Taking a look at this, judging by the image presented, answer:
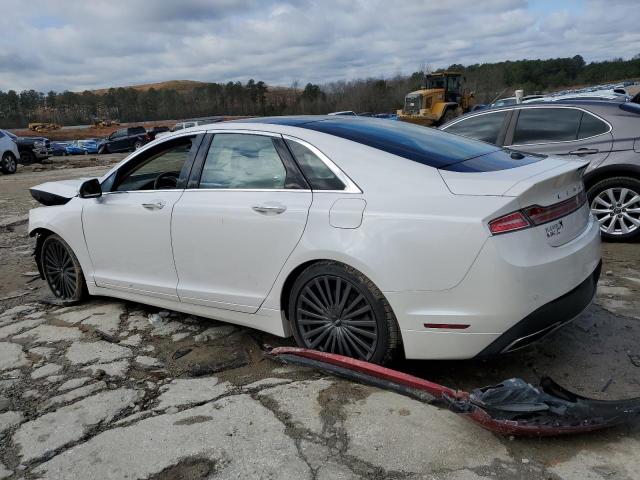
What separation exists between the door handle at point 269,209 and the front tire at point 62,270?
7.21 feet

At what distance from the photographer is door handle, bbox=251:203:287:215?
3.35 metres

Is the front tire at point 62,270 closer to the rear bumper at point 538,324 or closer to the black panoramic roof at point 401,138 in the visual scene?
the black panoramic roof at point 401,138

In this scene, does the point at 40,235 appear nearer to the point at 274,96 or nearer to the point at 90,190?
the point at 90,190


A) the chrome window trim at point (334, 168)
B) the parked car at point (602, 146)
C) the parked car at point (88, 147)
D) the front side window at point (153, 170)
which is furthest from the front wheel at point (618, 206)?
the parked car at point (88, 147)

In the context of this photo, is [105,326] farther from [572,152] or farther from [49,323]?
[572,152]

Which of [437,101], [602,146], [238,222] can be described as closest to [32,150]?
[437,101]

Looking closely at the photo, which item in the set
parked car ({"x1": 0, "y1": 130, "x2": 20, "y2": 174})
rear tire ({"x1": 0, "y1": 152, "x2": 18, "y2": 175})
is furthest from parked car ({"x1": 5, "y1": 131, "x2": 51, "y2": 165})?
rear tire ({"x1": 0, "y1": 152, "x2": 18, "y2": 175})

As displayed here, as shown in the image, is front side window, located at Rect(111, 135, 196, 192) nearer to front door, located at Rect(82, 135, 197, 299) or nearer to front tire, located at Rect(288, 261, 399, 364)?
front door, located at Rect(82, 135, 197, 299)

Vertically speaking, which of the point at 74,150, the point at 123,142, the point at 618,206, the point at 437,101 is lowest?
the point at 74,150

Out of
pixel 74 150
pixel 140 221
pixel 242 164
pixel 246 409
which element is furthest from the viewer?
pixel 74 150

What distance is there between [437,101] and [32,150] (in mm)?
21636

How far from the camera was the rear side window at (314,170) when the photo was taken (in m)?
3.25

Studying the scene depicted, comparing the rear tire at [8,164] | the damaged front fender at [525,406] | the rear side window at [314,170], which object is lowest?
the rear tire at [8,164]

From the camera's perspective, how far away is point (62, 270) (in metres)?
5.01
